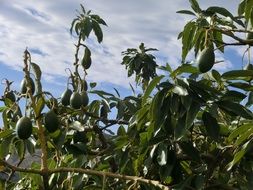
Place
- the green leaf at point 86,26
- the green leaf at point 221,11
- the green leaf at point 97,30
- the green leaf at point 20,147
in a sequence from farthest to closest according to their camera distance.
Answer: the green leaf at point 97,30, the green leaf at point 86,26, the green leaf at point 20,147, the green leaf at point 221,11

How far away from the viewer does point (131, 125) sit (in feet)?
6.45

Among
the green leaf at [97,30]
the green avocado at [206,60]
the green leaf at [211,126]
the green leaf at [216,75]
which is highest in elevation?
the green leaf at [97,30]

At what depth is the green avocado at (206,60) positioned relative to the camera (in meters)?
1.61

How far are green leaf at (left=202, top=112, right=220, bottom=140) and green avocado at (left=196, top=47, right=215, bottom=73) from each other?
18cm

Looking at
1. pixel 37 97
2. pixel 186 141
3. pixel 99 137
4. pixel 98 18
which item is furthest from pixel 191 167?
pixel 98 18

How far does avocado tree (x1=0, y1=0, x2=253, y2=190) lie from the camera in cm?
166

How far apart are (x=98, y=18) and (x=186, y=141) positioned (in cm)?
158

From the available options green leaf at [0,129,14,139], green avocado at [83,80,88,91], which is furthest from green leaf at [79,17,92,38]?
green leaf at [0,129,14,139]

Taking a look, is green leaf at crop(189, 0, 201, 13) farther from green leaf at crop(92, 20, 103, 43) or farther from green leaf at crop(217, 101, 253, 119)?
green leaf at crop(92, 20, 103, 43)

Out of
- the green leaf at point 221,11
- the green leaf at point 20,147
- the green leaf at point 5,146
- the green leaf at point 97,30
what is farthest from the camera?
the green leaf at point 97,30

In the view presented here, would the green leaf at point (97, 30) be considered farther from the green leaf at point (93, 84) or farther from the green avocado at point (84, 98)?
the green avocado at point (84, 98)

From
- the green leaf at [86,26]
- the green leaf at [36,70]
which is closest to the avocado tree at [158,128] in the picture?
the green leaf at [36,70]

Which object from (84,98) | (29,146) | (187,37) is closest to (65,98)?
(84,98)

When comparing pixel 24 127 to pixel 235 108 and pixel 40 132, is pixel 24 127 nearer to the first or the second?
pixel 40 132
